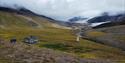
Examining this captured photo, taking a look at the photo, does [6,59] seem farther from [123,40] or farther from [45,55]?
[123,40]

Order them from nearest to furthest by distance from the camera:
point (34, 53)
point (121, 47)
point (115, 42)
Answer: point (34, 53), point (121, 47), point (115, 42)

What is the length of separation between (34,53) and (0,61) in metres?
6.91

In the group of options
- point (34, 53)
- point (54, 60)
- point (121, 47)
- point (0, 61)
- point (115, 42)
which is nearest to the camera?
point (0, 61)

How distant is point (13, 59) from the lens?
40094 mm

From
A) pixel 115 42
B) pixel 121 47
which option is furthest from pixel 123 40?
pixel 121 47

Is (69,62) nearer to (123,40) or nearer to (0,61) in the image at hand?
(0,61)

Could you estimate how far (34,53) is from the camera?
145 ft

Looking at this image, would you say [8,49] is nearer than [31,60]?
No

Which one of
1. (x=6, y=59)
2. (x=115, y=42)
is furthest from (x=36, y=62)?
(x=115, y=42)

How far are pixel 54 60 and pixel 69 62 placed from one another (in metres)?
2.20

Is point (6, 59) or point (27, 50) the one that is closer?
point (6, 59)

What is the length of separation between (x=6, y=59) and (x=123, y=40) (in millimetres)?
137360

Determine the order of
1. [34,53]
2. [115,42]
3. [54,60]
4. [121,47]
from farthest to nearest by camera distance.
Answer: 1. [115,42]
2. [121,47]
3. [34,53]
4. [54,60]

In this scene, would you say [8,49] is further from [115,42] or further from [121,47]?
[115,42]
